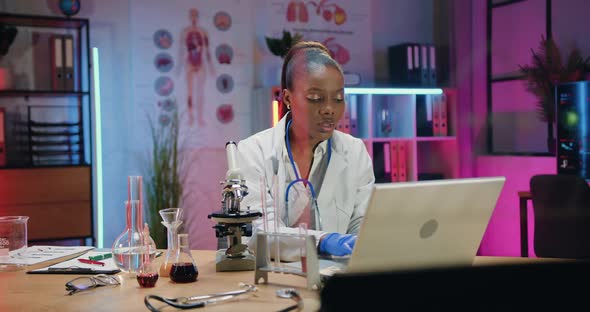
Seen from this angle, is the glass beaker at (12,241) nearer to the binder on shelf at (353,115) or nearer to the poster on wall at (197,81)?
the poster on wall at (197,81)

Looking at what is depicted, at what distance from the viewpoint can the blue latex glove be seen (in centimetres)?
166

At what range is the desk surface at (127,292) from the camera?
1407mm

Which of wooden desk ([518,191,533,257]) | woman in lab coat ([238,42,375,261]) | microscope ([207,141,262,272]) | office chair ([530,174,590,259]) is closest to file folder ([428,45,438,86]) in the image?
wooden desk ([518,191,533,257])

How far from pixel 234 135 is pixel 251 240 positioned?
3.10 meters

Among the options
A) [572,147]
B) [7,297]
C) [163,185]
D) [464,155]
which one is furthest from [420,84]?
[7,297]

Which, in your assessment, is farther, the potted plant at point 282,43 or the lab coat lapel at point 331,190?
the potted plant at point 282,43

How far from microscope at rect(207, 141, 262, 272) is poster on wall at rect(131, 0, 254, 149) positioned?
3.08 m

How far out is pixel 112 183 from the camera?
15.2 ft

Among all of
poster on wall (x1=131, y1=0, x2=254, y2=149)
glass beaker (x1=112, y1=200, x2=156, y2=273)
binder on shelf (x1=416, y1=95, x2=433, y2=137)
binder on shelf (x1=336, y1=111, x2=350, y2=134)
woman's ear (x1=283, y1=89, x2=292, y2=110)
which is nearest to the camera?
glass beaker (x1=112, y1=200, x2=156, y2=273)

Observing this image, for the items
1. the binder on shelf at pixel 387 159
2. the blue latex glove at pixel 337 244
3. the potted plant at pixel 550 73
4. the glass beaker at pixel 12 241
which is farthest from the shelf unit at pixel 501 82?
the glass beaker at pixel 12 241

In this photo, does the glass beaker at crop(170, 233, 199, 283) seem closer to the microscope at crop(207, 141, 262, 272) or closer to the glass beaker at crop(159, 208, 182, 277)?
the glass beaker at crop(159, 208, 182, 277)

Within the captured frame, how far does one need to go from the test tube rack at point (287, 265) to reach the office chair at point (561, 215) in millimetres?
2386

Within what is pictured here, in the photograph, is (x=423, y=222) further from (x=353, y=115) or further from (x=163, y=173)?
(x=353, y=115)

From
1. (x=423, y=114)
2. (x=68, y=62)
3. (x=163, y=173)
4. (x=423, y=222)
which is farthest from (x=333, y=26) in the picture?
(x=423, y=222)
